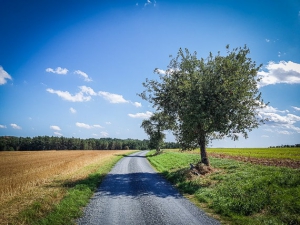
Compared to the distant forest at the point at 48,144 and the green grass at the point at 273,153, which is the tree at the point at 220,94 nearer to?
the green grass at the point at 273,153

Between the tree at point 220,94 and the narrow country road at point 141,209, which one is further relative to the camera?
the tree at point 220,94

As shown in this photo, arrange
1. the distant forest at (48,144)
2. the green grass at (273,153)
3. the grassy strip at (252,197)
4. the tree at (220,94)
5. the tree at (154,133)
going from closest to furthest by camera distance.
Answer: the grassy strip at (252,197) < the tree at (220,94) < the green grass at (273,153) < the tree at (154,133) < the distant forest at (48,144)

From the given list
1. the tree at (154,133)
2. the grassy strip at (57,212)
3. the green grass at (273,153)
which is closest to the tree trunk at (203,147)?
the grassy strip at (57,212)

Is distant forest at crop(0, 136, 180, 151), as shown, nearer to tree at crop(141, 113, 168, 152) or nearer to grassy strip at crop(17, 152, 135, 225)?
tree at crop(141, 113, 168, 152)

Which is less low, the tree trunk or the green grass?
the tree trunk

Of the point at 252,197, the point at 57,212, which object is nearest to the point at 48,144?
the point at 57,212

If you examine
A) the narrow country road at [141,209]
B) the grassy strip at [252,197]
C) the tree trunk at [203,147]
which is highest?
the tree trunk at [203,147]

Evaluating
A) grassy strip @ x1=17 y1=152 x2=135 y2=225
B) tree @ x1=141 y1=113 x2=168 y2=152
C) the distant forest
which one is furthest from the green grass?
the distant forest

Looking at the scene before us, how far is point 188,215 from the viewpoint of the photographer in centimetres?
991

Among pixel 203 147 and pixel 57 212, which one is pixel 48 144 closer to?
pixel 203 147

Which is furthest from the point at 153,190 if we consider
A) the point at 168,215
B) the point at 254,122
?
the point at 254,122

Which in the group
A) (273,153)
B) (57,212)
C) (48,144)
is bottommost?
(57,212)

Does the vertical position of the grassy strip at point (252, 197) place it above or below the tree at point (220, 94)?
below

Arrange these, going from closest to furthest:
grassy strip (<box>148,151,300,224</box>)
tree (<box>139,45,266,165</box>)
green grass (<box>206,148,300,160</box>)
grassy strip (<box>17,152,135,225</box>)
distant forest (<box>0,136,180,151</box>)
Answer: grassy strip (<box>17,152,135,225</box>) → grassy strip (<box>148,151,300,224</box>) → tree (<box>139,45,266,165</box>) → green grass (<box>206,148,300,160</box>) → distant forest (<box>0,136,180,151</box>)
